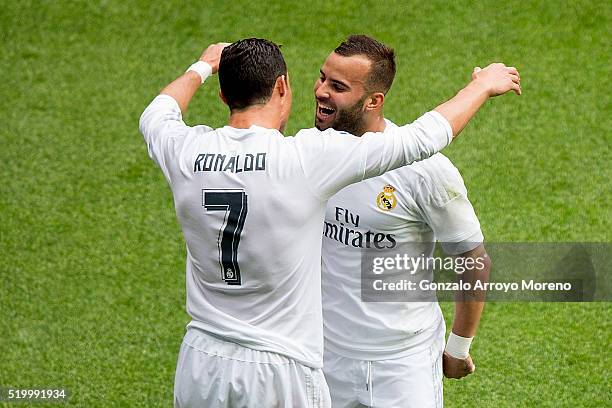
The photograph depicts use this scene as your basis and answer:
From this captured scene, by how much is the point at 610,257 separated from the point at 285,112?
12.2 ft

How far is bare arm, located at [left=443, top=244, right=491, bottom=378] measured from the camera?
4051 millimetres

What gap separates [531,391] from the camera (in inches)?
222

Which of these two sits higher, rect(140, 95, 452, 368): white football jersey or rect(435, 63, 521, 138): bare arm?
rect(435, 63, 521, 138): bare arm

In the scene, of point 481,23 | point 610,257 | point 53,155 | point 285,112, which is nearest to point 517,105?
point 481,23

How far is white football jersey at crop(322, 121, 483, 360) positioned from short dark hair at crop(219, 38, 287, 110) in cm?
75

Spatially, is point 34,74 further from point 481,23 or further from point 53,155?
point 481,23

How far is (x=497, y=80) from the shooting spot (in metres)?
3.38

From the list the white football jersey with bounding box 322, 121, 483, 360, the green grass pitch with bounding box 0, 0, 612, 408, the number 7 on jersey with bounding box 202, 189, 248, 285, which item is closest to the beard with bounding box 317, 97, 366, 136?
the white football jersey with bounding box 322, 121, 483, 360

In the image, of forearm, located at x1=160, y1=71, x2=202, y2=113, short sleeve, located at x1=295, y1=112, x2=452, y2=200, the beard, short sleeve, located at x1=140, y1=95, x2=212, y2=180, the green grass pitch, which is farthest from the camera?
the green grass pitch

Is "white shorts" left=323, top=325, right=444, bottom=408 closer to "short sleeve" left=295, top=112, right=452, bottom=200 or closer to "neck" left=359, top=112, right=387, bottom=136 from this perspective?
"neck" left=359, top=112, right=387, bottom=136

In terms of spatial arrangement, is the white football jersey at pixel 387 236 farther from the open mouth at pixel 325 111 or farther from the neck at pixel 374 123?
the open mouth at pixel 325 111

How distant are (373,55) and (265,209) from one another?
3.39 feet

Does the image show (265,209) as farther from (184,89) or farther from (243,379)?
(184,89)

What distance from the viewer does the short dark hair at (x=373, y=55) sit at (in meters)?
4.00
